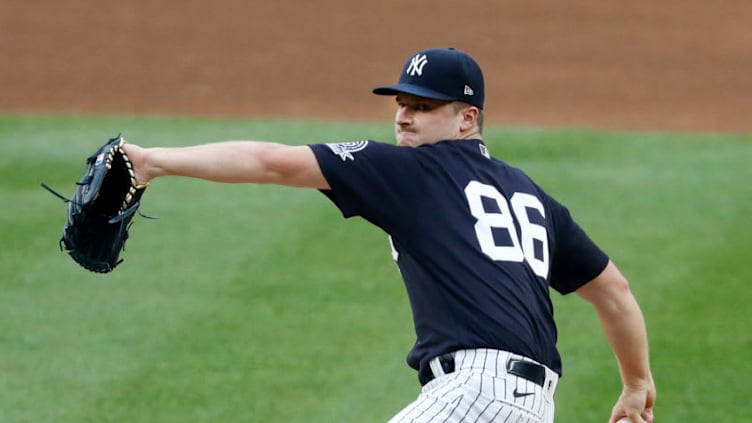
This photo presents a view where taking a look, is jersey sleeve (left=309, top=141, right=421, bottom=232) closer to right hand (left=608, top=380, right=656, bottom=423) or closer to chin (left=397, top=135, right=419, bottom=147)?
chin (left=397, top=135, right=419, bottom=147)

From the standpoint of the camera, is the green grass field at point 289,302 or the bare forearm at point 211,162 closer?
the bare forearm at point 211,162

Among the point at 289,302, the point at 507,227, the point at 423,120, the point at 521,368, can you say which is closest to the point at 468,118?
the point at 423,120

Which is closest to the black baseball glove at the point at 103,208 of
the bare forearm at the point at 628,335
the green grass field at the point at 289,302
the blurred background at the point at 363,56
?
the bare forearm at the point at 628,335

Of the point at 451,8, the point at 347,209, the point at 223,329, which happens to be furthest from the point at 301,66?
the point at 347,209

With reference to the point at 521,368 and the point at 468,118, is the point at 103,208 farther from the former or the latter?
the point at 521,368

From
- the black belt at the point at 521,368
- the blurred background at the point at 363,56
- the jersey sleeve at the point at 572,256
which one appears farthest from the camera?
the blurred background at the point at 363,56

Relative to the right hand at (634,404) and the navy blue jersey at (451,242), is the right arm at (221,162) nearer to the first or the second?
the navy blue jersey at (451,242)

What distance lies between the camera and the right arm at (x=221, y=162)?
12.6 feet

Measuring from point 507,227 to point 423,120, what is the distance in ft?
1.66

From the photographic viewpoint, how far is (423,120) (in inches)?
171

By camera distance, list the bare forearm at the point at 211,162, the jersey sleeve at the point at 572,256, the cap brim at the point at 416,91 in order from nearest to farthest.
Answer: the bare forearm at the point at 211,162 → the cap brim at the point at 416,91 → the jersey sleeve at the point at 572,256

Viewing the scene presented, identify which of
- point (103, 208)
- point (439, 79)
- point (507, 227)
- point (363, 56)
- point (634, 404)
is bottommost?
point (634, 404)

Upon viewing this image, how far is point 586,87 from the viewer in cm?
1585


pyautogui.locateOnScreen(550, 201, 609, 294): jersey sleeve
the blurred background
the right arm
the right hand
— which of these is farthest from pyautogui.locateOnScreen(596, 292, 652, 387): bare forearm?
the blurred background
